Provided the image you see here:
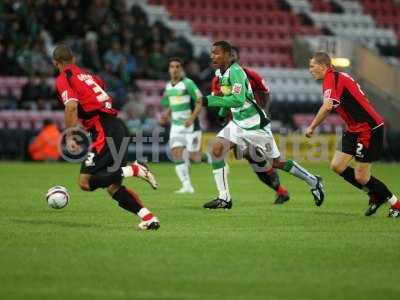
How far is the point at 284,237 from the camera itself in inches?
394

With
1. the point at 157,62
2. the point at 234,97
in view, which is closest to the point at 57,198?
the point at 234,97

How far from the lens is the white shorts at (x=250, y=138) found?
1338 centimetres

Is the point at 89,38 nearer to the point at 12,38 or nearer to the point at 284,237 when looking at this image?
the point at 12,38

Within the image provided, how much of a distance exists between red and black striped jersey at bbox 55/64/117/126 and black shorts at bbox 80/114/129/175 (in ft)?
0.40

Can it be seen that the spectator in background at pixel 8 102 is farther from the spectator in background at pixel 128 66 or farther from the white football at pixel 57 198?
A: the white football at pixel 57 198

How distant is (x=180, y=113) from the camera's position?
57.9 feet

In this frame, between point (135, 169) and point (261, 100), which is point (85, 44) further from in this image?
point (135, 169)

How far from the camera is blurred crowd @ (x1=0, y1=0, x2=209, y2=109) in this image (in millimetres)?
25125

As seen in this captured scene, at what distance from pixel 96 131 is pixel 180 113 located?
22.8 feet

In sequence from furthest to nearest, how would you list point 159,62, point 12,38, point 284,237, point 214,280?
point 159,62 → point 12,38 → point 284,237 → point 214,280

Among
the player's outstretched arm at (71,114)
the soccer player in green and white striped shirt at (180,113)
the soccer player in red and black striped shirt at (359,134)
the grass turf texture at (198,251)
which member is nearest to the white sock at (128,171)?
the grass turf texture at (198,251)

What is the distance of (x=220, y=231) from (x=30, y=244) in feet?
7.21

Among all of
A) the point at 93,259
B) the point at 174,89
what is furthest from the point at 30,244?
the point at 174,89

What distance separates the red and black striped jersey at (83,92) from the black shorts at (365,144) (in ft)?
10.3
